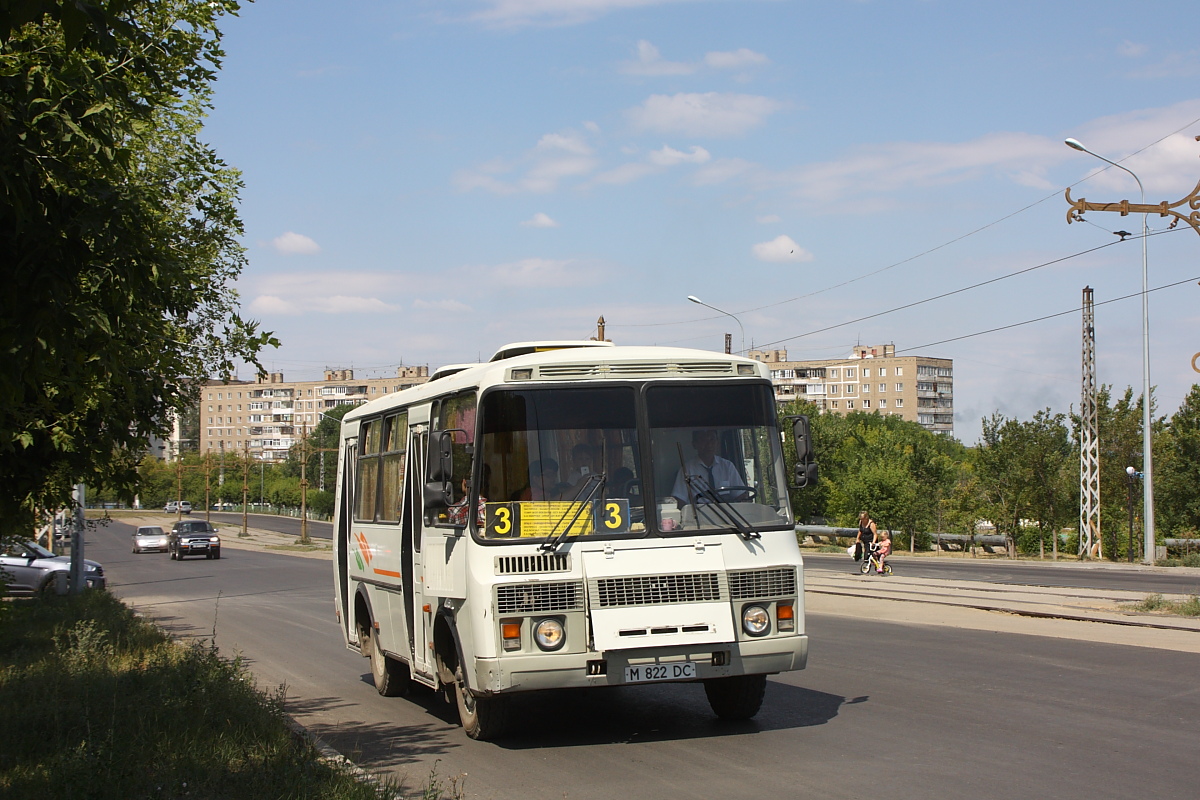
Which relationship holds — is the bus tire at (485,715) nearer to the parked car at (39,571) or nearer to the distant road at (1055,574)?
the distant road at (1055,574)

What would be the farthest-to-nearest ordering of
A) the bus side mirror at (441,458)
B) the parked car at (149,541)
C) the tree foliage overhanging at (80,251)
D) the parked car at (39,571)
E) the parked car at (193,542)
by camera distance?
the parked car at (149,541)
the parked car at (193,542)
the parked car at (39,571)
the bus side mirror at (441,458)
the tree foliage overhanging at (80,251)

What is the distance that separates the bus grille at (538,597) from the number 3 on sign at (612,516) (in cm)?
47

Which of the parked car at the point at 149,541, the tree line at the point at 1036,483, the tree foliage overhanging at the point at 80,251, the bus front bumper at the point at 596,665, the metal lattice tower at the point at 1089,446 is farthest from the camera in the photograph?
the parked car at the point at 149,541

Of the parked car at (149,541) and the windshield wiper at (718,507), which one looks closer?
the windshield wiper at (718,507)

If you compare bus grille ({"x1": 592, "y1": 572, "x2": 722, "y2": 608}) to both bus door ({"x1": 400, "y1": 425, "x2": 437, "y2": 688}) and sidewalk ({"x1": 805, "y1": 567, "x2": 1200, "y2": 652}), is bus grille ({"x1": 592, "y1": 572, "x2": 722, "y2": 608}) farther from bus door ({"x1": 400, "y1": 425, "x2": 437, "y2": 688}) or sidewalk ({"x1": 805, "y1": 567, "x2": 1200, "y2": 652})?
sidewalk ({"x1": 805, "y1": 567, "x2": 1200, "y2": 652})

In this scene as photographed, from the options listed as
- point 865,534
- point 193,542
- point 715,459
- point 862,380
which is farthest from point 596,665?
point 862,380

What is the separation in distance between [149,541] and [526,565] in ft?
192

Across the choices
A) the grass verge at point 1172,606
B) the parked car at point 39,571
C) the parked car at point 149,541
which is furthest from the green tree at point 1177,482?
the parked car at point 149,541

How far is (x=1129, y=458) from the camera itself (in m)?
49.0

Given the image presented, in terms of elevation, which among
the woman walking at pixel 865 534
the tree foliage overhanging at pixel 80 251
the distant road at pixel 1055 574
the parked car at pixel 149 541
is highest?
Result: the tree foliage overhanging at pixel 80 251

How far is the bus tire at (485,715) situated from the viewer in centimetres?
864

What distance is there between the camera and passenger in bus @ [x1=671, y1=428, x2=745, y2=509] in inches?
340

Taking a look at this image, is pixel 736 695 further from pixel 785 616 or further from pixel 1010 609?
pixel 1010 609

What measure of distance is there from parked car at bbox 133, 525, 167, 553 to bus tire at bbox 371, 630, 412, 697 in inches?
2127
